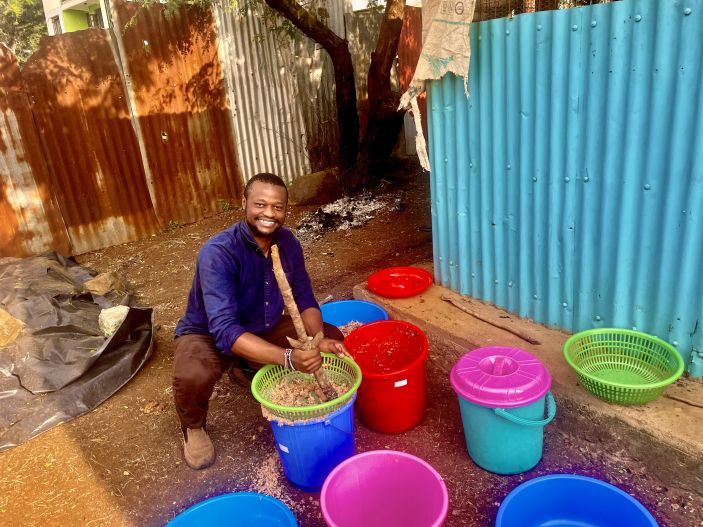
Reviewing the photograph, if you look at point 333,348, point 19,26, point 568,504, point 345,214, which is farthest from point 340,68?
point 19,26

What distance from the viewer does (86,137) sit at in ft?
20.5

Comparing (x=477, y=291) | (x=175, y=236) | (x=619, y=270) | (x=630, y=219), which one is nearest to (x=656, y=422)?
(x=619, y=270)

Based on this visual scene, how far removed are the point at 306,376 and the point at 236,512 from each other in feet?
2.39

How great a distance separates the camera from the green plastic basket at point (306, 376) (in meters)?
2.24

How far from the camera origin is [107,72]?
6277mm

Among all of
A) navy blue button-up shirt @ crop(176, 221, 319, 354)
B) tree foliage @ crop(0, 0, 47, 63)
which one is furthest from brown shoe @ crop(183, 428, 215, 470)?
tree foliage @ crop(0, 0, 47, 63)

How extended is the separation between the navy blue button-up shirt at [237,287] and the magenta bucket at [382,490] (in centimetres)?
87

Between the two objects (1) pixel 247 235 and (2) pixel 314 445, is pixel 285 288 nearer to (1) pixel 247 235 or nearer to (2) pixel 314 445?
(1) pixel 247 235

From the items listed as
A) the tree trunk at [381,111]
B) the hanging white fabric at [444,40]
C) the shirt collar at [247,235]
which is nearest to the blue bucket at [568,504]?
the shirt collar at [247,235]

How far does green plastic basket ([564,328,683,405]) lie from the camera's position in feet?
7.89

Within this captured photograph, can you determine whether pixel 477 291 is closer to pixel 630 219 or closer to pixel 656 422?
pixel 630 219

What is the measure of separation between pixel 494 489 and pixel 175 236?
569 centimetres

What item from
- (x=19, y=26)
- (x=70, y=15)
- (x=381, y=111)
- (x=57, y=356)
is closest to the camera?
(x=57, y=356)

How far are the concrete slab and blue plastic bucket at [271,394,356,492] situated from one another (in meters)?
1.11
